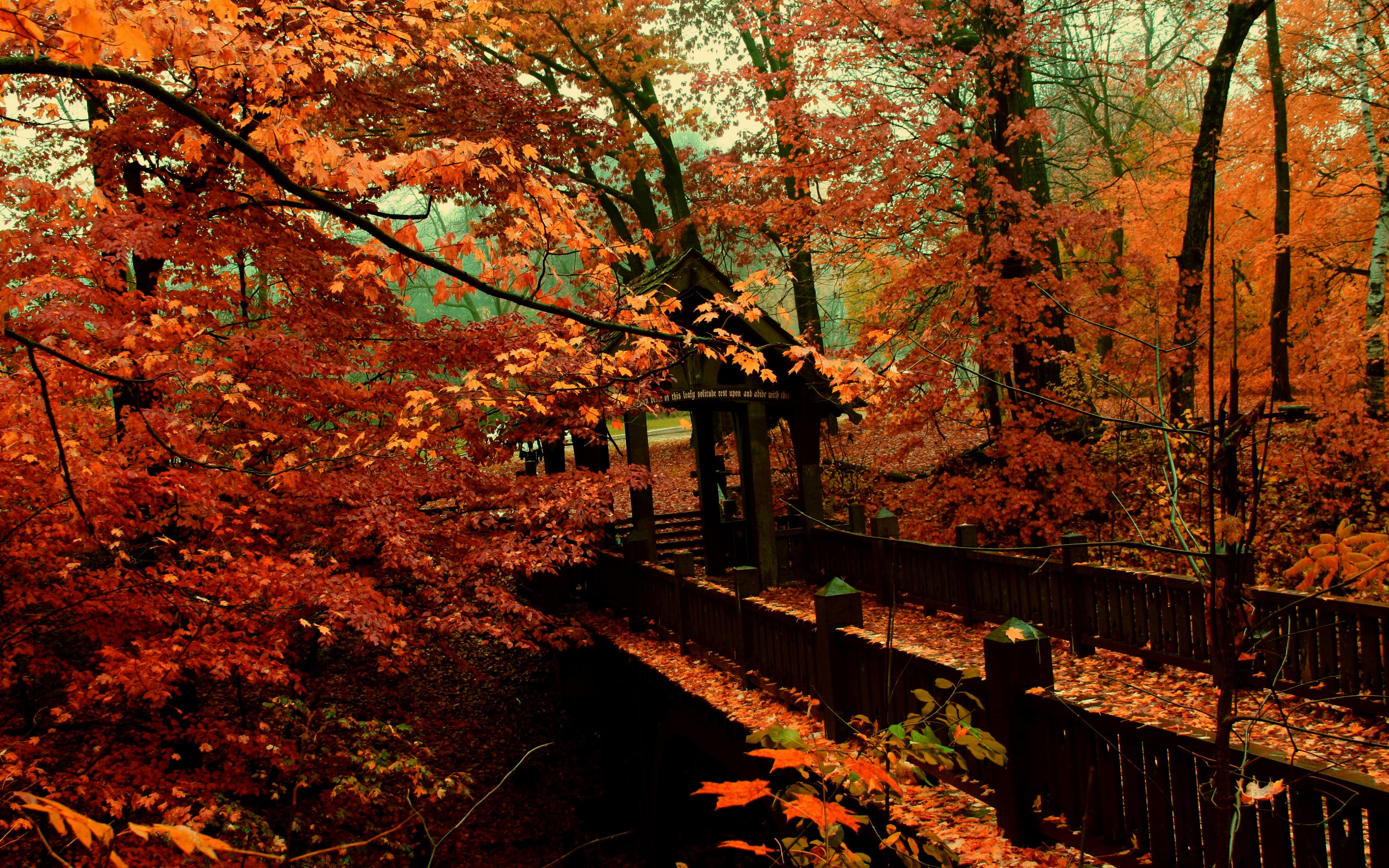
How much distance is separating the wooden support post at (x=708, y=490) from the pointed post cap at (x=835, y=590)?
630 cm

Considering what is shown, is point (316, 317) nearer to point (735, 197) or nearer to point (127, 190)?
point (127, 190)

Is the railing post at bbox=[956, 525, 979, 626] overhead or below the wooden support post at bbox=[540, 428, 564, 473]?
below

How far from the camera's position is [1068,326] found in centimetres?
1039

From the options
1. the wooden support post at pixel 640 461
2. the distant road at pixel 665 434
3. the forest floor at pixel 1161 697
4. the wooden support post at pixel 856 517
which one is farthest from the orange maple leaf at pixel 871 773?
the distant road at pixel 665 434

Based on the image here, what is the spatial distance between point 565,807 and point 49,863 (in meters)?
7.84

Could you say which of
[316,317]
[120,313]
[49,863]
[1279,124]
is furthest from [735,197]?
[49,863]

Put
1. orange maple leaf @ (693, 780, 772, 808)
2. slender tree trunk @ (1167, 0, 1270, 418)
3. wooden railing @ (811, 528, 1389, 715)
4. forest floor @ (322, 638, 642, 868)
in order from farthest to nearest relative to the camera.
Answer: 1. forest floor @ (322, 638, 642, 868)
2. slender tree trunk @ (1167, 0, 1270, 418)
3. wooden railing @ (811, 528, 1389, 715)
4. orange maple leaf @ (693, 780, 772, 808)

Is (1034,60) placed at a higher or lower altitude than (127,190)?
higher

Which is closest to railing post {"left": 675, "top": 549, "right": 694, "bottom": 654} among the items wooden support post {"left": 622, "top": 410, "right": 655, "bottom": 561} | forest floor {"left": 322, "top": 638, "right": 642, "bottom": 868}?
wooden support post {"left": 622, "top": 410, "right": 655, "bottom": 561}

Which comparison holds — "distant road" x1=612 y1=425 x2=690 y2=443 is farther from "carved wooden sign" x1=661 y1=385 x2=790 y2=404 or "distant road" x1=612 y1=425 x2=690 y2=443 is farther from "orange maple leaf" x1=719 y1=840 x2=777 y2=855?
"orange maple leaf" x1=719 y1=840 x2=777 y2=855

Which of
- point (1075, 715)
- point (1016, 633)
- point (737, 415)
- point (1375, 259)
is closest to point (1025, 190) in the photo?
point (1375, 259)

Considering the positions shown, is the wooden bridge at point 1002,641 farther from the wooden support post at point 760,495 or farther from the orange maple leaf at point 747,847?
the orange maple leaf at point 747,847

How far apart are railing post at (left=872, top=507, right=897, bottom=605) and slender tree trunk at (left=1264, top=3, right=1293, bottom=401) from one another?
8754 mm

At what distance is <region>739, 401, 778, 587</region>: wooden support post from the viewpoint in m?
11.8
